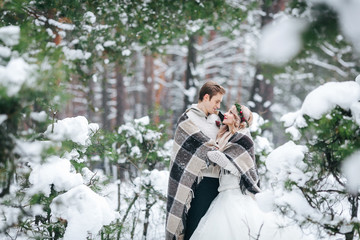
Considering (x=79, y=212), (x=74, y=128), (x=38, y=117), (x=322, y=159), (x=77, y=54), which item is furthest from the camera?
(x=77, y=54)

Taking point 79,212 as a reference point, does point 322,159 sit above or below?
above

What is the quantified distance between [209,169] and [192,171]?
7.7 inches

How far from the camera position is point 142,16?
17.9ft

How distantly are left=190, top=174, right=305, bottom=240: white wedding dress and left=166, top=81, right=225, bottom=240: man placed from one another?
17cm

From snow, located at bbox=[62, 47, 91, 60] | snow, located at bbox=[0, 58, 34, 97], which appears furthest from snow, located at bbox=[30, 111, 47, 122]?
snow, located at bbox=[62, 47, 91, 60]

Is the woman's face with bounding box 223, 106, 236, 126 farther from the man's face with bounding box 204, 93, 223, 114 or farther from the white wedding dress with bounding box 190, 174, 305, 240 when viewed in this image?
the white wedding dress with bounding box 190, 174, 305, 240

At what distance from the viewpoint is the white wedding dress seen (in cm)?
320

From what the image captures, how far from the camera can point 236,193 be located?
3.49 metres

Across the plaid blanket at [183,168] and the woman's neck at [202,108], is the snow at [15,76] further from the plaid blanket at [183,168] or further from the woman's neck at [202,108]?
the woman's neck at [202,108]

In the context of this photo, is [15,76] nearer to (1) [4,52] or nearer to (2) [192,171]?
(1) [4,52]

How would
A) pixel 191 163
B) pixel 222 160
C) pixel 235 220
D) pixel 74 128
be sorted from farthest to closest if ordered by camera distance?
pixel 191 163
pixel 222 160
pixel 235 220
pixel 74 128

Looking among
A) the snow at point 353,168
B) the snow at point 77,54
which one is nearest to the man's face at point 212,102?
the snow at point 353,168

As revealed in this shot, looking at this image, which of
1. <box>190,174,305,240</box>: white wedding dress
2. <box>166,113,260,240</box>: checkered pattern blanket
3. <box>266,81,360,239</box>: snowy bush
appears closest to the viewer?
<box>266,81,360,239</box>: snowy bush

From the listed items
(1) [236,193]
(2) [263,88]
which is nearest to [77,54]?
(1) [236,193]
